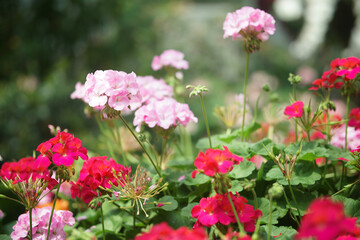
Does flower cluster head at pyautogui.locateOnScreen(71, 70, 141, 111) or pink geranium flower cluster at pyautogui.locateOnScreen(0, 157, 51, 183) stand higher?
flower cluster head at pyautogui.locateOnScreen(71, 70, 141, 111)

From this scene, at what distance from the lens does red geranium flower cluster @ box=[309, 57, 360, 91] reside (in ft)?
3.16

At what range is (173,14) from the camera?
674 centimetres

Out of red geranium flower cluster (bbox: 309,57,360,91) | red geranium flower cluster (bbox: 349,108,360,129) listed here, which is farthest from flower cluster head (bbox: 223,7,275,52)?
red geranium flower cluster (bbox: 349,108,360,129)

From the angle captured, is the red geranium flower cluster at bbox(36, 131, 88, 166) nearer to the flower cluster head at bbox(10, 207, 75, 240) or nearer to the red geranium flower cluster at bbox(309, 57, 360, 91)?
the flower cluster head at bbox(10, 207, 75, 240)

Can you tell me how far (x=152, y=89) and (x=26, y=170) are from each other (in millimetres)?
456

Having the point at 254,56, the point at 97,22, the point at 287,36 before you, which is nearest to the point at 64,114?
the point at 97,22

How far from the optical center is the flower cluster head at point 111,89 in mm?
854

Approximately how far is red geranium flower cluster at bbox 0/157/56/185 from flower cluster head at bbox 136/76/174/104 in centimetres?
38

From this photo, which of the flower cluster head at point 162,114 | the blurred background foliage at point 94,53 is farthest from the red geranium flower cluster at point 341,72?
the blurred background foliage at point 94,53

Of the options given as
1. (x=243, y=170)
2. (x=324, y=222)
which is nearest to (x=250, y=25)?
(x=243, y=170)

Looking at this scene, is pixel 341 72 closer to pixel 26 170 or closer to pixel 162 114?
pixel 162 114

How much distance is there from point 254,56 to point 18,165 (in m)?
6.86

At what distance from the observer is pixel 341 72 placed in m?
0.97

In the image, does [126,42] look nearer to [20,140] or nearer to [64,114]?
[64,114]
